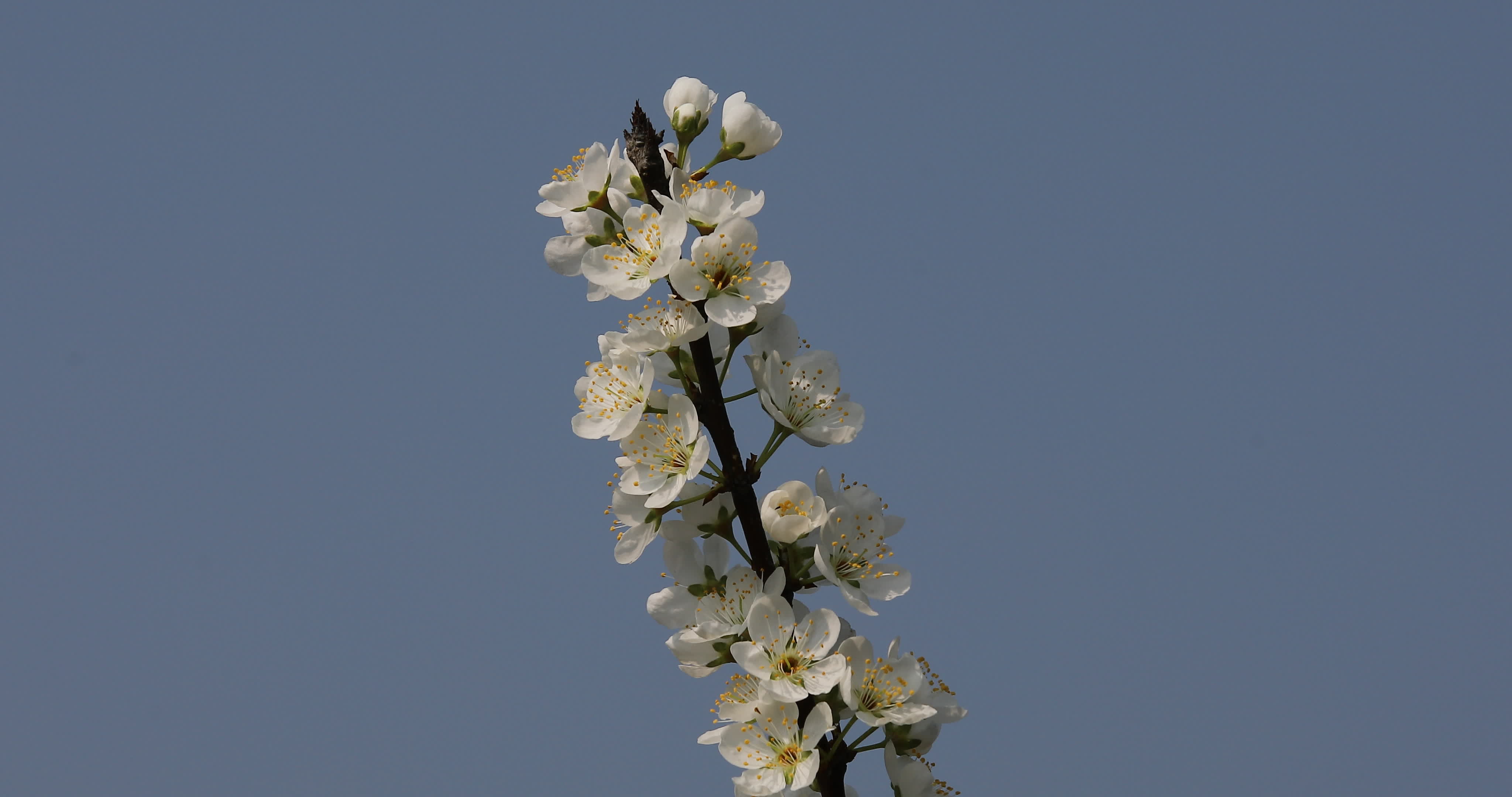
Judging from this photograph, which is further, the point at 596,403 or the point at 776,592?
the point at 596,403

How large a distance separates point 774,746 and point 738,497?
0.77 m

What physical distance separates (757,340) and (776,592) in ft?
2.74

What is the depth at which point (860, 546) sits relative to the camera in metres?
4.15

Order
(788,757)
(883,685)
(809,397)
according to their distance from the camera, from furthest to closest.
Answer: (809,397), (883,685), (788,757)

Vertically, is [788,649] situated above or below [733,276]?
below

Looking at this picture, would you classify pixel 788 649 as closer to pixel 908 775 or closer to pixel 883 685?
pixel 883 685

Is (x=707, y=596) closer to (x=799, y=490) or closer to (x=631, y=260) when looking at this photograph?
(x=799, y=490)

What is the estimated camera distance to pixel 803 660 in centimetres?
390

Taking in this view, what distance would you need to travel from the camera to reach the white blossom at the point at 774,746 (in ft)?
12.6

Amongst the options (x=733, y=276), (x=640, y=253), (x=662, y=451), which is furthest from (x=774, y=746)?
(x=640, y=253)

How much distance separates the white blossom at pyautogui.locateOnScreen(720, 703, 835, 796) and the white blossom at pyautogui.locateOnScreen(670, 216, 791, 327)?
122cm

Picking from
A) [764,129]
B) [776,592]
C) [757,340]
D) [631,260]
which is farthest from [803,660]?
[764,129]

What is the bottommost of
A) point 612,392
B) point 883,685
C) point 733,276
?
point 883,685

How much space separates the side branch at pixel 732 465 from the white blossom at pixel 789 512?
8 cm
